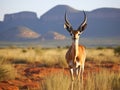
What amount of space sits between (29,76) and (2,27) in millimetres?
81931

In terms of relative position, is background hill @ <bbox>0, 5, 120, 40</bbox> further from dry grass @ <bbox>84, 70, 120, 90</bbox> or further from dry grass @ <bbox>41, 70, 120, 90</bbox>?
dry grass @ <bbox>41, 70, 120, 90</bbox>

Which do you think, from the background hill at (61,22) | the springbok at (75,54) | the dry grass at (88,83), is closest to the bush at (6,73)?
the springbok at (75,54)

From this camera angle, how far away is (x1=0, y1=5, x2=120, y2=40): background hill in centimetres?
7796

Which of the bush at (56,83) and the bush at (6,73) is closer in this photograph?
the bush at (56,83)

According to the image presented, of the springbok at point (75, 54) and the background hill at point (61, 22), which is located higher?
the springbok at point (75, 54)

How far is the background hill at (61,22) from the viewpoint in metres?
78.0

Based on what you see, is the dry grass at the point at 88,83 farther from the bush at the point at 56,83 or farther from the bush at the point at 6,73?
the bush at the point at 6,73

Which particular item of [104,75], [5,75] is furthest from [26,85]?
[104,75]

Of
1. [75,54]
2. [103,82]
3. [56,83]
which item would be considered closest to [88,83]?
[103,82]

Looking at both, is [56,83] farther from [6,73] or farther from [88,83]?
[6,73]

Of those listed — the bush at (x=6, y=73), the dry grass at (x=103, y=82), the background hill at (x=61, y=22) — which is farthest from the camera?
the background hill at (x=61, y=22)

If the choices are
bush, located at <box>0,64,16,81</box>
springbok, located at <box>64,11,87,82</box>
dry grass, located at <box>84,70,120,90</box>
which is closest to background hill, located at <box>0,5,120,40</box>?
bush, located at <box>0,64,16,81</box>

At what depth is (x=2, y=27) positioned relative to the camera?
9325cm

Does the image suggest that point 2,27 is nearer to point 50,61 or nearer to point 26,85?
point 50,61
